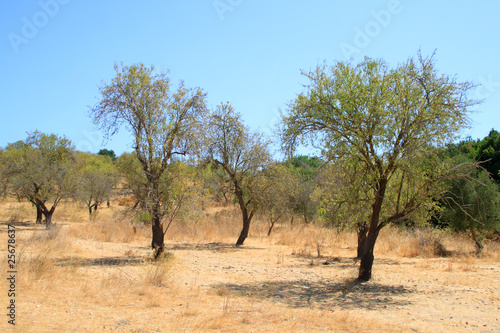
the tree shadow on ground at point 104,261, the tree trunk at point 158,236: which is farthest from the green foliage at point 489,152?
the tree shadow on ground at point 104,261

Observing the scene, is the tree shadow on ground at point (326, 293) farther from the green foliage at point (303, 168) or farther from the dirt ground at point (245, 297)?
the green foliage at point (303, 168)

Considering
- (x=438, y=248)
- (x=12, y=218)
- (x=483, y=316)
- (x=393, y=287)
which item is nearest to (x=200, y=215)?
(x=393, y=287)

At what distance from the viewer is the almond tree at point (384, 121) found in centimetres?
1006

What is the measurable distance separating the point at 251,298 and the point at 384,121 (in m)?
5.89

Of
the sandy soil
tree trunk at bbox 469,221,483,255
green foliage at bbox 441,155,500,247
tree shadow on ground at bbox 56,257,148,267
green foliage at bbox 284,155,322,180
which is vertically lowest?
tree shadow on ground at bbox 56,257,148,267

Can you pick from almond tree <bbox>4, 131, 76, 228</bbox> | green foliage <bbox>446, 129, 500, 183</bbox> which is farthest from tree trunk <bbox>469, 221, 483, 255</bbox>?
almond tree <bbox>4, 131, 76, 228</bbox>

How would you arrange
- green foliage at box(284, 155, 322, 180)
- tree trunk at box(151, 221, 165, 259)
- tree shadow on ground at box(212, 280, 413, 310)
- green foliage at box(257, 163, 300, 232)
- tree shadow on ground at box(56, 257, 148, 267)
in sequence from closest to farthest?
1. tree shadow on ground at box(212, 280, 413, 310)
2. green foliage at box(284, 155, 322, 180)
3. tree shadow on ground at box(56, 257, 148, 267)
4. tree trunk at box(151, 221, 165, 259)
5. green foliage at box(257, 163, 300, 232)

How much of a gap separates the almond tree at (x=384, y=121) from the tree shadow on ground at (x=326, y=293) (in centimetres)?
176

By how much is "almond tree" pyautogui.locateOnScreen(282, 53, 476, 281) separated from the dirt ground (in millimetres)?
2598

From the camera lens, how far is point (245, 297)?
364 inches

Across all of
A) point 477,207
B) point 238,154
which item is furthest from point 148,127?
point 477,207

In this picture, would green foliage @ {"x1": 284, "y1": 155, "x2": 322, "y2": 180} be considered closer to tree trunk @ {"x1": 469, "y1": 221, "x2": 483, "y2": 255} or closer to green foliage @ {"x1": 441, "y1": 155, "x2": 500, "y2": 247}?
green foliage @ {"x1": 441, "y1": 155, "x2": 500, "y2": 247}

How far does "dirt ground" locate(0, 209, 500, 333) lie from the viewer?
666 cm

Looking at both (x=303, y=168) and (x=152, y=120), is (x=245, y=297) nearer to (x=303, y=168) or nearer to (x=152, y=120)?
(x=152, y=120)
